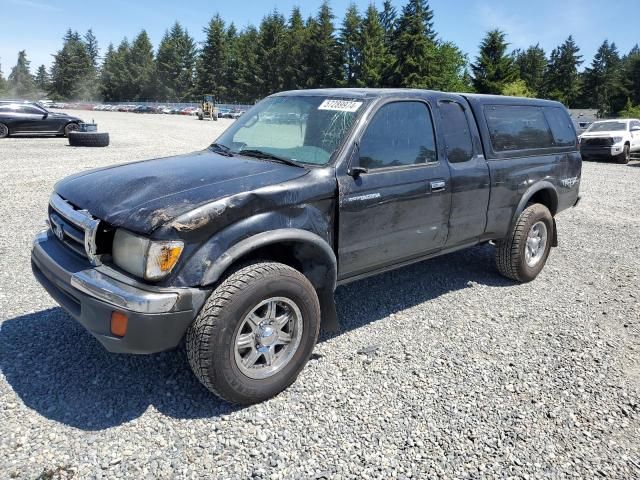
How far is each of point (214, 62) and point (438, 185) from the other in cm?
8691

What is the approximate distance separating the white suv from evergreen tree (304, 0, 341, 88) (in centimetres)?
5367

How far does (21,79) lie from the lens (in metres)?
136

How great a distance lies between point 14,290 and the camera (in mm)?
4340

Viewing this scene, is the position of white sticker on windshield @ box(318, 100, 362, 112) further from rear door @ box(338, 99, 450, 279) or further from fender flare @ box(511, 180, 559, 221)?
fender flare @ box(511, 180, 559, 221)

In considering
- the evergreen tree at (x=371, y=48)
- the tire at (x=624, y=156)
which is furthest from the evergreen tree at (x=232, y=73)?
the tire at (x=624, y=156)

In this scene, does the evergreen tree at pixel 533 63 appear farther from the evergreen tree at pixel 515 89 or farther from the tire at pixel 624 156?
the tire at pixel 624 156

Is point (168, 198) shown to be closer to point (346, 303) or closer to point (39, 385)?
point (39, 385)

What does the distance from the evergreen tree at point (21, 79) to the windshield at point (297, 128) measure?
13162cm

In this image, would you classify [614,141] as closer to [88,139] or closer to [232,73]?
[88,139]

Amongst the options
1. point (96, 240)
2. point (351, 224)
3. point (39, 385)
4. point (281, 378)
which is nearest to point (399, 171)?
point (351, 224)

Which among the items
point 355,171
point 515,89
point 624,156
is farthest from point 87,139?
point 515,89

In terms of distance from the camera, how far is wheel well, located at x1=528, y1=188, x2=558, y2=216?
A: 17.4ft

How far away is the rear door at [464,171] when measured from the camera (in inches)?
163

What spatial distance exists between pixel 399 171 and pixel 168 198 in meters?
1.76
